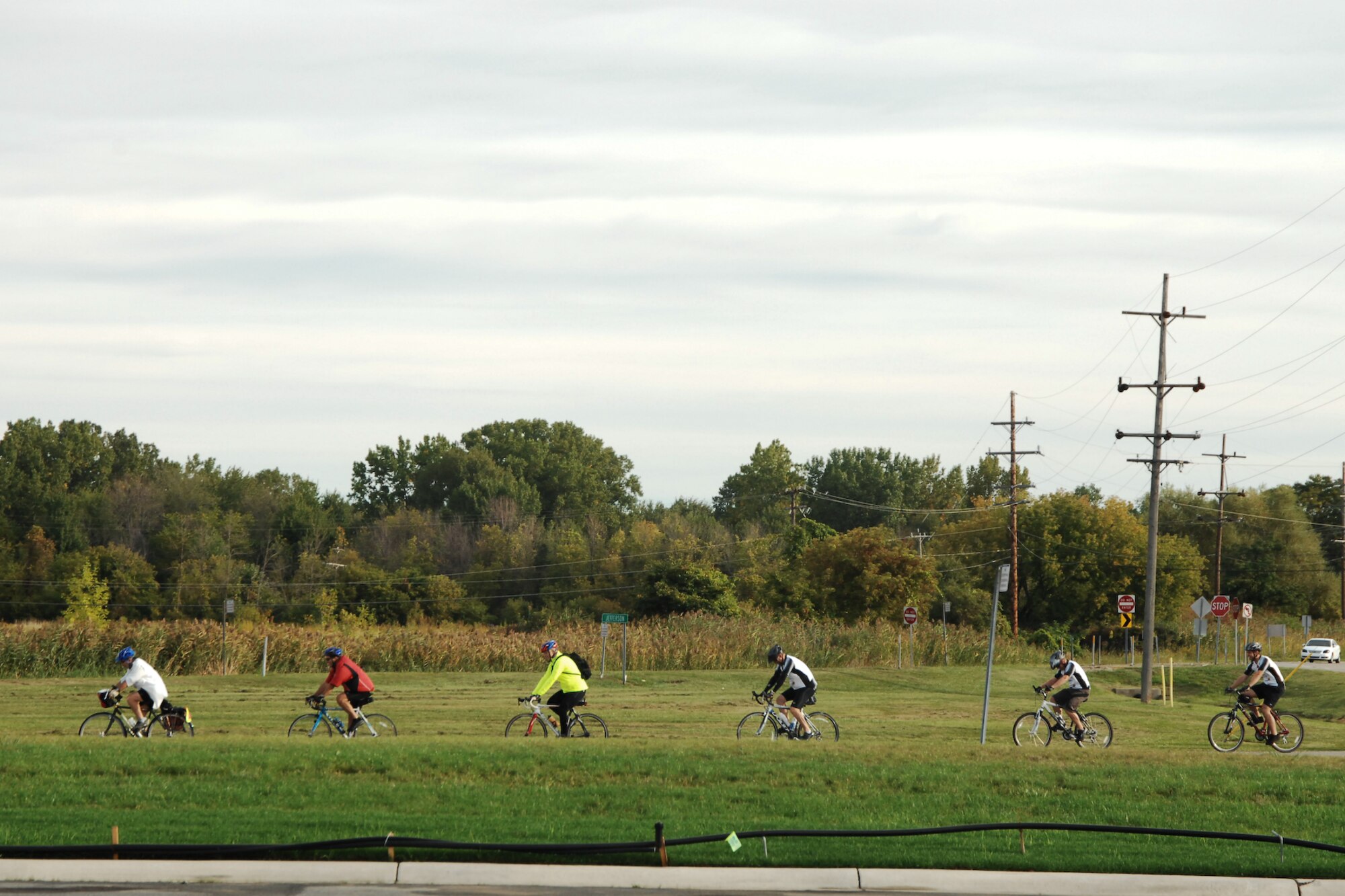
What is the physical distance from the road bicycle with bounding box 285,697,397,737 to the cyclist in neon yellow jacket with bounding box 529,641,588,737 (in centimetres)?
234

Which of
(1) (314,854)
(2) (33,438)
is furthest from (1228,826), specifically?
(2) (33,438)

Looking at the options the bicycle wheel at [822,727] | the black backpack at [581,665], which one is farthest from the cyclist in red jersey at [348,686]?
the bicycle wheel at [822,727]

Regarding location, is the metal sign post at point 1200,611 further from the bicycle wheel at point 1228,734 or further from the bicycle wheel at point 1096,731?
the bicycle wheel at point 1096,731

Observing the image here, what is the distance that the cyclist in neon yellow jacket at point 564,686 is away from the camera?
73.4 feet

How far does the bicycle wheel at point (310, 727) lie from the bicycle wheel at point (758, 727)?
21.3ft

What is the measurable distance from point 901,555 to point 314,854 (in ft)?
160

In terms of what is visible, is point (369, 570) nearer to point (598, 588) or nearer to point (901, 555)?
point (598, 588)

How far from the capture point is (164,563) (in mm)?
101875

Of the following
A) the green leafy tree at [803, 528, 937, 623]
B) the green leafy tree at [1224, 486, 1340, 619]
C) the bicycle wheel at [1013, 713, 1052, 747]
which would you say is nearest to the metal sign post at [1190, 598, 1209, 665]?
the green leafy tree at [803, 528, 937, 623]

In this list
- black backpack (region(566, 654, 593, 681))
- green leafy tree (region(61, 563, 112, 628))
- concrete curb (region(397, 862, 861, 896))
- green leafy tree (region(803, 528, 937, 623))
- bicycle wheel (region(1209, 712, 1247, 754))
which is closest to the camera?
concrete curb (region(397, 862, 861, 896))

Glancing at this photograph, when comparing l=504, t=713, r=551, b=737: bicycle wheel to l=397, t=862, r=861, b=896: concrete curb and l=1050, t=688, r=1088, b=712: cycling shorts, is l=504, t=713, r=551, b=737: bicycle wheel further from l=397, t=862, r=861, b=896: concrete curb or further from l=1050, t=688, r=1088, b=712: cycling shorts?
l=397, t=862, r=861, b=896: concrete curb

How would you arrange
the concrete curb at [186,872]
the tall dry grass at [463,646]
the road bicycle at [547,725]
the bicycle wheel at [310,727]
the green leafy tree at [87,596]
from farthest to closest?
1. the green leafy tree at [87,596]
2. the tall dry grass at [463,646]
3. the road bicycle at [547,725]
4. the bicycle wheel at [310,727]
5. the concrete curb at [186,872]

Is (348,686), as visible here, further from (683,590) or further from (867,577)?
(683,590)

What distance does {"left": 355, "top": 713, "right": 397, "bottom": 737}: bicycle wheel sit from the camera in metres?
22.0
